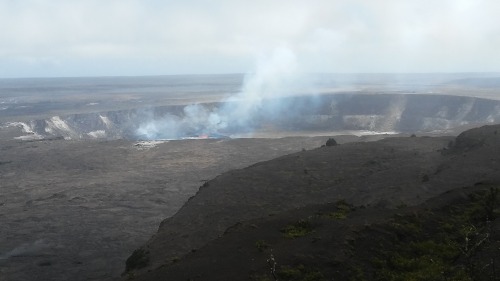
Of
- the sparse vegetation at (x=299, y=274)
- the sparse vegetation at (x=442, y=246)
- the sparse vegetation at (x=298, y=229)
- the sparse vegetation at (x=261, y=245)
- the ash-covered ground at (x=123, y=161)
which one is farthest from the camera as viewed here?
the ash-covered ground at (x=123, y=161)

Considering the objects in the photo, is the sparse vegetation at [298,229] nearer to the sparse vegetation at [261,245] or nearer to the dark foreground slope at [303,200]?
the dark foreground slope at [303,200]

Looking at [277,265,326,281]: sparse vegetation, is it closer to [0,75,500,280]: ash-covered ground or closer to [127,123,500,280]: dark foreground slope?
[127,123,500,280]: dark foreground slope

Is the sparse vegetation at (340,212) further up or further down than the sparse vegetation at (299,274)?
further down

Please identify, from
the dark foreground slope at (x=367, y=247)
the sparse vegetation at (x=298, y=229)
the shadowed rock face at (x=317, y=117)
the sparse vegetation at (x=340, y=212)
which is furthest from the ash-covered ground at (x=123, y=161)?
the sparse vegetation at (x=340, y=212)

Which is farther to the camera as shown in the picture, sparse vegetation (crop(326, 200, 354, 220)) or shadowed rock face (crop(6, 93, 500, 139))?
shadowed rock face (crop(6, 93, 500, 139))

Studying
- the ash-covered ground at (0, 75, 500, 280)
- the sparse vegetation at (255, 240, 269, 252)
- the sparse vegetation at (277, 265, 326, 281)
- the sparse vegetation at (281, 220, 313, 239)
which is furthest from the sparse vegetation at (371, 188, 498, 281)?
the ash-covered ground at (0, 75, 500, 280)

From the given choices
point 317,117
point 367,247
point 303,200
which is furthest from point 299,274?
point 317,117

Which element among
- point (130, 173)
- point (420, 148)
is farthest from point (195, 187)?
point (420, 148)
